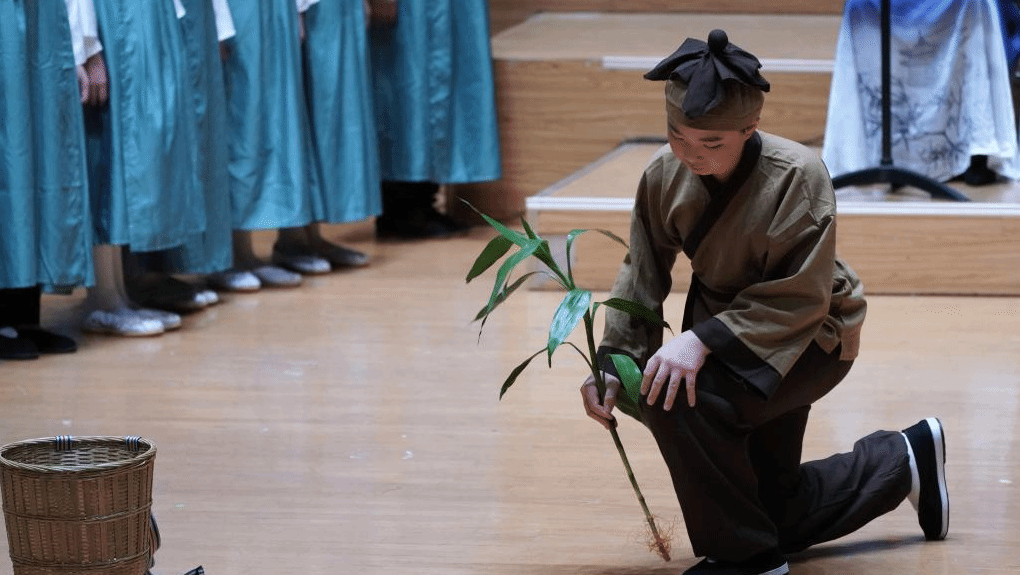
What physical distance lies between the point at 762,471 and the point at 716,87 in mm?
619

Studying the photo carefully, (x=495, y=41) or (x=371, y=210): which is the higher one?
(x=495, y=41)

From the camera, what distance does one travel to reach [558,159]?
5.23 m

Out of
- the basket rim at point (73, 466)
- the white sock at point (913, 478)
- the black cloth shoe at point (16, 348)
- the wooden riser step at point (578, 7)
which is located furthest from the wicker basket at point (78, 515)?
the wooden riser step at point (578, 7)

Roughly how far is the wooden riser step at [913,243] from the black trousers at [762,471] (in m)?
1.93

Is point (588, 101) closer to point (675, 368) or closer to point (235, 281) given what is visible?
point (235, 281)

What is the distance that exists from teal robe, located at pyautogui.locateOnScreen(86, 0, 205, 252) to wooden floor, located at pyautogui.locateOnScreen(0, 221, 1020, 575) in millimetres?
303

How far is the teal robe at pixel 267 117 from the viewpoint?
13.7 feet

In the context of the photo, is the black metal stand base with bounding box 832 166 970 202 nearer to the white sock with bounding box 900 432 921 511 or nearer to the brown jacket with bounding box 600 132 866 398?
the white sock with bounding box 900 432 921 511

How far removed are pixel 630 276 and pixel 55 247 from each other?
1933 millimetres

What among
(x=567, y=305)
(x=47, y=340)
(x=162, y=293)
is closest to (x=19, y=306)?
(x=47, y=340)

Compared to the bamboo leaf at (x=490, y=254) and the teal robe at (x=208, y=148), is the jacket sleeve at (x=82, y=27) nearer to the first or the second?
the teal robe at (x=208, y=148)

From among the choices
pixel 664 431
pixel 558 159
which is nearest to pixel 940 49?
pixel 558 159

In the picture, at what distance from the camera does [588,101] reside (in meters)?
5.15

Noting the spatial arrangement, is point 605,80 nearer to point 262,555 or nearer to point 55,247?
point 55,247
